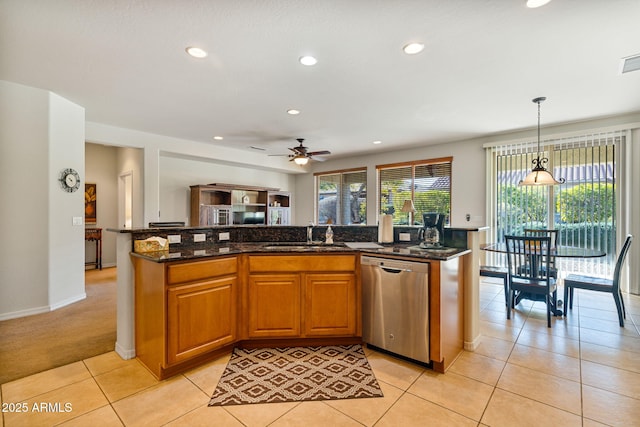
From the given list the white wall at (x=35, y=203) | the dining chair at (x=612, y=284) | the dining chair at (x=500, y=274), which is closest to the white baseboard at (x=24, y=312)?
the white wall at (x=35, y=203)

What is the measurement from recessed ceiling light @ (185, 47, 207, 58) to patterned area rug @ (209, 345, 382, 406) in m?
2.66

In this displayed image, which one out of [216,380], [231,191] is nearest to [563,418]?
[216,380]

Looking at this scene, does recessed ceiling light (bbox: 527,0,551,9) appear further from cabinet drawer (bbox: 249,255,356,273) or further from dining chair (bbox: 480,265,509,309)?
dining chair (bbox: 480,265,509,309)

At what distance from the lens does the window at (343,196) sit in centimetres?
741

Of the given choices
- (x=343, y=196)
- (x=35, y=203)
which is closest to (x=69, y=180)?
(x=35, y=203)

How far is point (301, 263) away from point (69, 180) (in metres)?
3.49

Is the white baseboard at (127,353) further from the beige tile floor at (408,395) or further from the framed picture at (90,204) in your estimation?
the framed picture at (90,204)

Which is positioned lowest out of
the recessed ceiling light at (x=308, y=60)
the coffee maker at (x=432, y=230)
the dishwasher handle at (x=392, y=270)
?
the dishwasher handle at (x=392, y=270)

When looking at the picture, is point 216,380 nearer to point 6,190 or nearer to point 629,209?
point 6,190

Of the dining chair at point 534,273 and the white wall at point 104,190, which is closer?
the dining chair at point 534,273

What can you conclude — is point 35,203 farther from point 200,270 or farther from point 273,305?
point 273,305

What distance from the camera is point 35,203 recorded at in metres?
3.51

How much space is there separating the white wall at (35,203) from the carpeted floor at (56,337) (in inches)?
12.8

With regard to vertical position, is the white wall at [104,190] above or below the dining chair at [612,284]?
above
